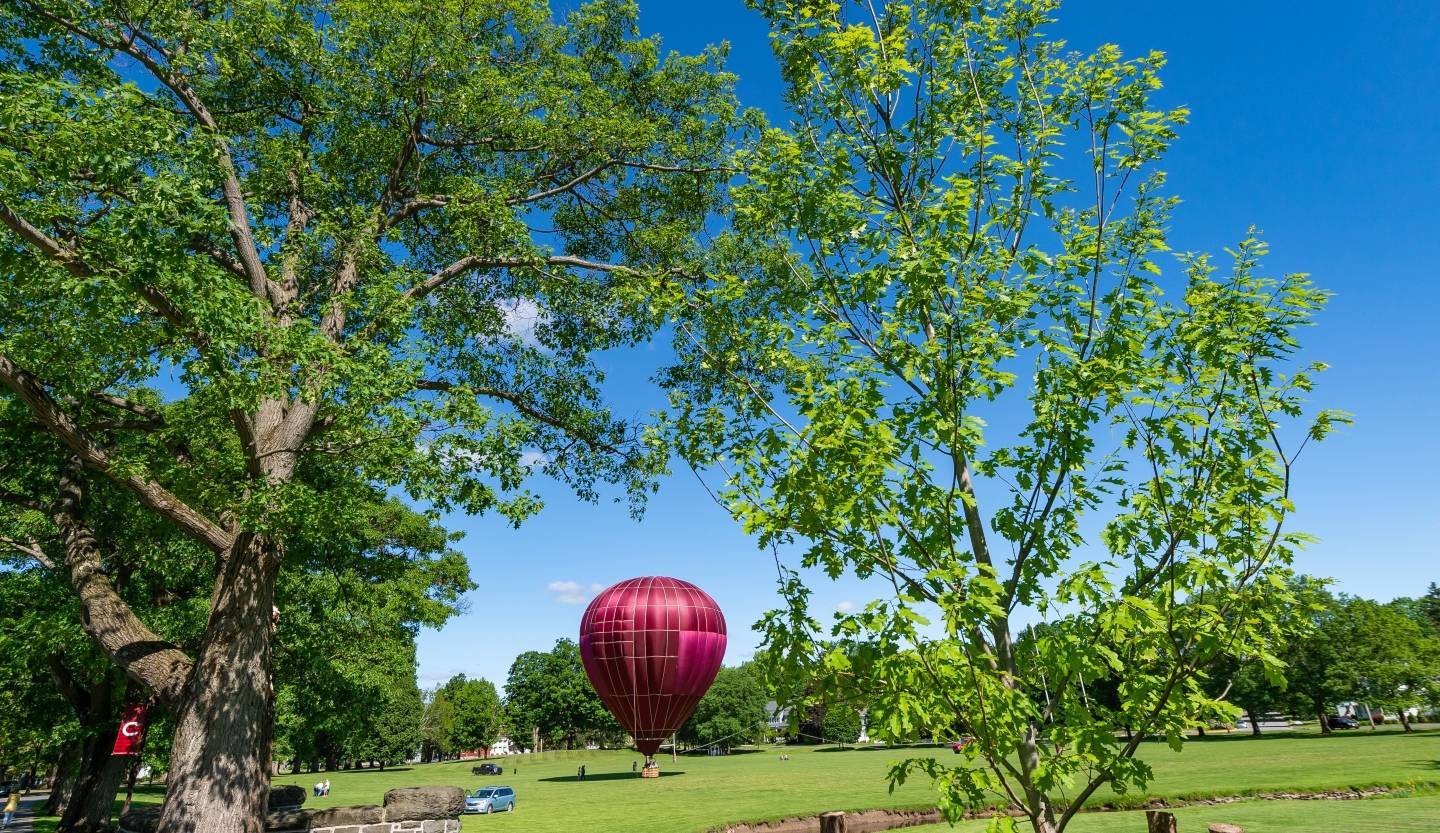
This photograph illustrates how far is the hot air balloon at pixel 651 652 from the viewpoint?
34594 millimetres

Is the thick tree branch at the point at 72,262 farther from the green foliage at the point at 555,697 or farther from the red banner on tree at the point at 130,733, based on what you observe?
the green foliage at the point at 555,697

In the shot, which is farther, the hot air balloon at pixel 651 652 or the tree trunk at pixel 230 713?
the hot air balloon at pixel 651 652

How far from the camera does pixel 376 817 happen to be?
24.1 metres

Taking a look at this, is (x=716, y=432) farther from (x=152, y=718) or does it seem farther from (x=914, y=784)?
(x=914, y=784)

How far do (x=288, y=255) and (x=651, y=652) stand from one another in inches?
1069

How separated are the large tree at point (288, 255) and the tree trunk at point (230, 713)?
0.13 feet

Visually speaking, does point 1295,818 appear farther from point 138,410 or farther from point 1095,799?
point 138,410

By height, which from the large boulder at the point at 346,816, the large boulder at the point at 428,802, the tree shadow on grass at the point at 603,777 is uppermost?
the large boulder at the point at 346,816

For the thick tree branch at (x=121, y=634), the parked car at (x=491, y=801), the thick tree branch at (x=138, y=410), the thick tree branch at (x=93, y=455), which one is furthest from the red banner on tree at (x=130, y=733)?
the parked car at (x=491, y=801)

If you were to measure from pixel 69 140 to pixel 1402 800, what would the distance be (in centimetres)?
3046

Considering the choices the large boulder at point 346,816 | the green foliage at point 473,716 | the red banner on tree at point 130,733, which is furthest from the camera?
the green foliage at point 473,716

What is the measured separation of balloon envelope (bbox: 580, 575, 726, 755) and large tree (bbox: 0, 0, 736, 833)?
22507 millimetres

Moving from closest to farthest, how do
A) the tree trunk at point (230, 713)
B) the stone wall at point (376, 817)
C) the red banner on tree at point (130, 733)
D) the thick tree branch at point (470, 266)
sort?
the tree trunk at point (230, 713) → the red banner on tree at point (130, 733) → the thick tree branch at point (470, 266) → the stone wall at point (376, 817)

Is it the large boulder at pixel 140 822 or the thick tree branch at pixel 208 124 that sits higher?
the thick tree branch at pixel 208 124
